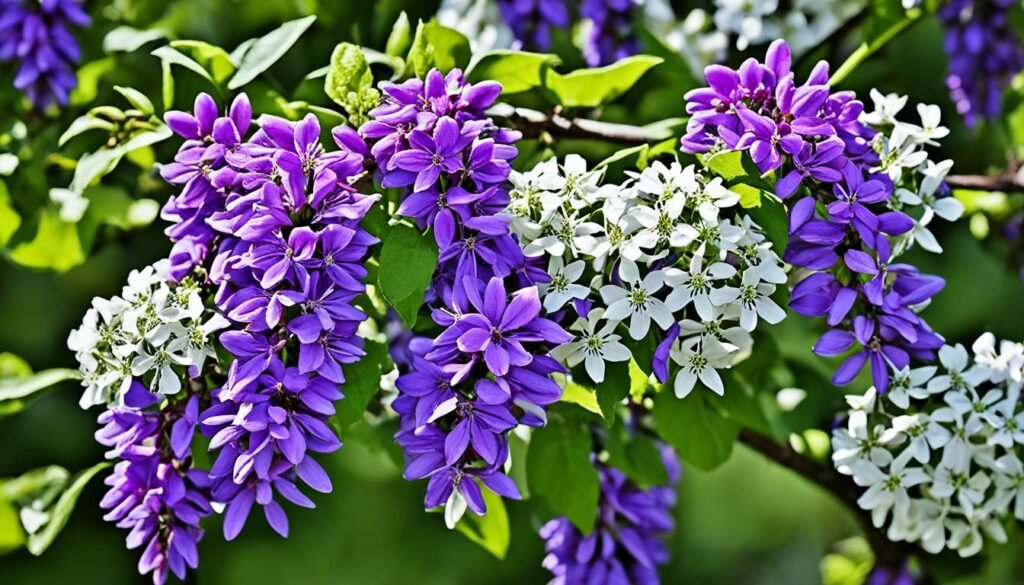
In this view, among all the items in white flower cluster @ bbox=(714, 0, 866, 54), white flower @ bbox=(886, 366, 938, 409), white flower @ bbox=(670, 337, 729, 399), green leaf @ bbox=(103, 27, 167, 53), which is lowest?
white flower @ bbox=(886, 366, 938, 409)

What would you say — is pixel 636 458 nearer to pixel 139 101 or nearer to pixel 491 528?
pixel 491 528

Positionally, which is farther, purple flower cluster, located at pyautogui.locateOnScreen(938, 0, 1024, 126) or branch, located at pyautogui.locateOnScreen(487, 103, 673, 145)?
purple flower cluster, located at pyautogui.locateOnScreen(938, 0, 1024, 126)

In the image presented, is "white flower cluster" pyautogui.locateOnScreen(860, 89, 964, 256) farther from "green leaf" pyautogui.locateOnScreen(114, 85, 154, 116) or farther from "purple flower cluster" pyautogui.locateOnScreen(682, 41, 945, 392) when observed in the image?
"green leaf" pyautogui.locateOnScreen(114, 85, 154, 116)

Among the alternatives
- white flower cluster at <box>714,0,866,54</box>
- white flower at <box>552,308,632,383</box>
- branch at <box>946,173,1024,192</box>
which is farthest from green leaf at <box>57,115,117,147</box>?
branch at <box>946,173,1024,192</box>

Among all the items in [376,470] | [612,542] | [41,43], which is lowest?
[376,470]

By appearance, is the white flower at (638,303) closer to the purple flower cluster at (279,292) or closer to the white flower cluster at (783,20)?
the purple flower cluster at (279,292)

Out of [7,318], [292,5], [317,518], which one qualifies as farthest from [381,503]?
[292,5]

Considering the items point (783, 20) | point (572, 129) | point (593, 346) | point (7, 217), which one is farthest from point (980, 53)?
point (7, 217)

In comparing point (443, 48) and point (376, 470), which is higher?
point (443, 48)
